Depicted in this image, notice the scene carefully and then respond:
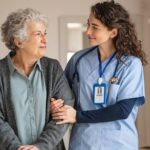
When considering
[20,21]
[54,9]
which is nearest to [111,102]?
[20,21]

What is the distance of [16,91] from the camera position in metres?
1.65

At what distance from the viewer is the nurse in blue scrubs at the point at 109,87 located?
1.74 m

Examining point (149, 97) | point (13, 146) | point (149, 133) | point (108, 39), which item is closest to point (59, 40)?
point (149, 97)

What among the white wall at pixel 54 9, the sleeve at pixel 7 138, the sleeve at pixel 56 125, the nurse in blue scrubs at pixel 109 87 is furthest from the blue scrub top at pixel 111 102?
the white wall at pixel 54 9

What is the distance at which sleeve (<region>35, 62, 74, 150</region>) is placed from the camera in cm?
162

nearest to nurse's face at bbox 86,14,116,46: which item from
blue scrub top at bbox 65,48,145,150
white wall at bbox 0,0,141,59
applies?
blue scrub top at bbox 65,48,145,150

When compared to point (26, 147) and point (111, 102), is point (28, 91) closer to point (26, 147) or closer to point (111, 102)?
point (26, 147)

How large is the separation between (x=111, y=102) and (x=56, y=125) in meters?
0.32

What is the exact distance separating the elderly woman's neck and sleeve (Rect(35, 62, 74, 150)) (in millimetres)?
124

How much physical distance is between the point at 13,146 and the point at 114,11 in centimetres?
84

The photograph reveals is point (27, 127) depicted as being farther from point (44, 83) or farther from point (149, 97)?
point (149, 97)

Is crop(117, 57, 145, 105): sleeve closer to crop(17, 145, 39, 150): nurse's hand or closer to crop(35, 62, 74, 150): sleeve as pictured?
crop(35, 62, 74, 150): sleeve

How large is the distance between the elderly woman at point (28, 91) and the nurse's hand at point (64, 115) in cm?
3

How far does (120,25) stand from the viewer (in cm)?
179
